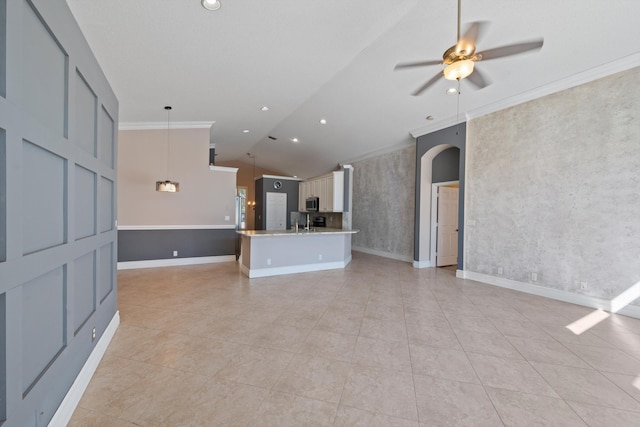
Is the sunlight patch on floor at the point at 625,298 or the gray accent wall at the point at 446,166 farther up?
the gray accent wall at the point at 446,166

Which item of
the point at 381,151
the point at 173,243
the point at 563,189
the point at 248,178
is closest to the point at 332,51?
the point at 563,189

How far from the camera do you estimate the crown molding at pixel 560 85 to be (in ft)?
11.3

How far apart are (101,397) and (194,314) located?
1.50 meters

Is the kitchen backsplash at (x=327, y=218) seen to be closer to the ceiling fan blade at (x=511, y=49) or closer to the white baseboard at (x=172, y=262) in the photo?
the white baseboard at (x=172, y=262)

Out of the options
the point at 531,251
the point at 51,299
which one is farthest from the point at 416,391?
the point at 531,251

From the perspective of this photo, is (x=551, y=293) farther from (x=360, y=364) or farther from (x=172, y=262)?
(x=172, y=262)

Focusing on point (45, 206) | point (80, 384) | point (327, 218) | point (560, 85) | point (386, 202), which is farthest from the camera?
point (327, 218)

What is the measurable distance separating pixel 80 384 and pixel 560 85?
6.46 metres

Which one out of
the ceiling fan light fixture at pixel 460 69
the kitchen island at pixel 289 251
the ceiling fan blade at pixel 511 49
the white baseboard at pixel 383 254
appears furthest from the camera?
the white baseboard at pixel 383 254

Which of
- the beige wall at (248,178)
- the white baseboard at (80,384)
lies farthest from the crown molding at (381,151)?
the white baseboard at (80,384)

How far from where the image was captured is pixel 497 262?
4.84 m

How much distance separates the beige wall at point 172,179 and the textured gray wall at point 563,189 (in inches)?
230

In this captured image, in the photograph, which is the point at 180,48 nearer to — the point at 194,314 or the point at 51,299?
the point at 51,299

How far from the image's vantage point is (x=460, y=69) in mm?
2227
